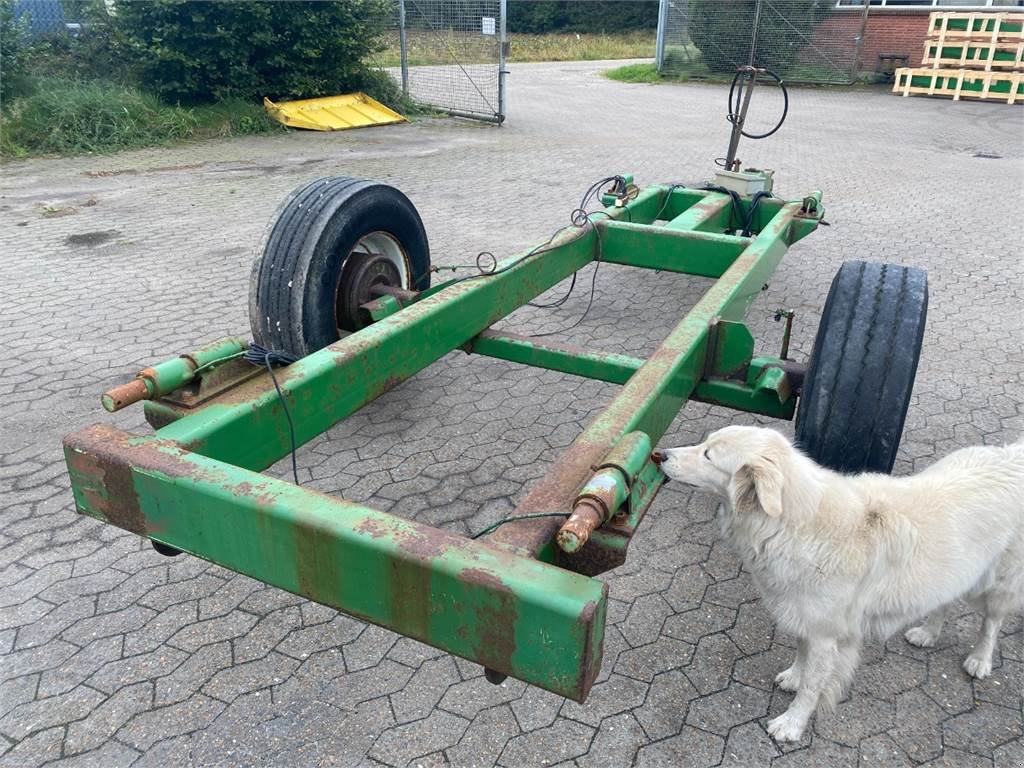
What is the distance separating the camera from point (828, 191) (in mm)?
9797

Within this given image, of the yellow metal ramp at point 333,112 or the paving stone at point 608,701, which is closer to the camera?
the paving stone at point 608,701

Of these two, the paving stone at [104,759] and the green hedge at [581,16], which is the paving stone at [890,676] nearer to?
the paving stone at [104,759]

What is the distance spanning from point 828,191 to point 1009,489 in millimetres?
8377

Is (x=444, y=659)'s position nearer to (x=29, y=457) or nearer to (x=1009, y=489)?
(x=1009, y=489)

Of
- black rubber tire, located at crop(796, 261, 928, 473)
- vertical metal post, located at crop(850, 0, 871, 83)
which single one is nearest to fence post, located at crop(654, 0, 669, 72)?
vertical metal post, located at crop(850, 0, 871, 83)

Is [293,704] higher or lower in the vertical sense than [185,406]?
lower

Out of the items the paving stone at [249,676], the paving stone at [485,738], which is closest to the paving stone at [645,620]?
the paving stone at [485,738]

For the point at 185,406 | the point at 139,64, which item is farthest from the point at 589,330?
the point at 139,64

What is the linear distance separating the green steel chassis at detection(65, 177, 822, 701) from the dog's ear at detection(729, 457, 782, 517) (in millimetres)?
234

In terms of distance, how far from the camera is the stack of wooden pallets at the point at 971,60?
1766cm

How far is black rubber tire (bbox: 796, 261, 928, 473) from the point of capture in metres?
2.69

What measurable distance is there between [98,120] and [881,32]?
1937 cm

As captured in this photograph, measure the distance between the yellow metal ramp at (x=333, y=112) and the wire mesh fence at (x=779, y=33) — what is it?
10510mm

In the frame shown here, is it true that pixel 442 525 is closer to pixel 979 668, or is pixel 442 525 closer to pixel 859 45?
pixel 979 668
